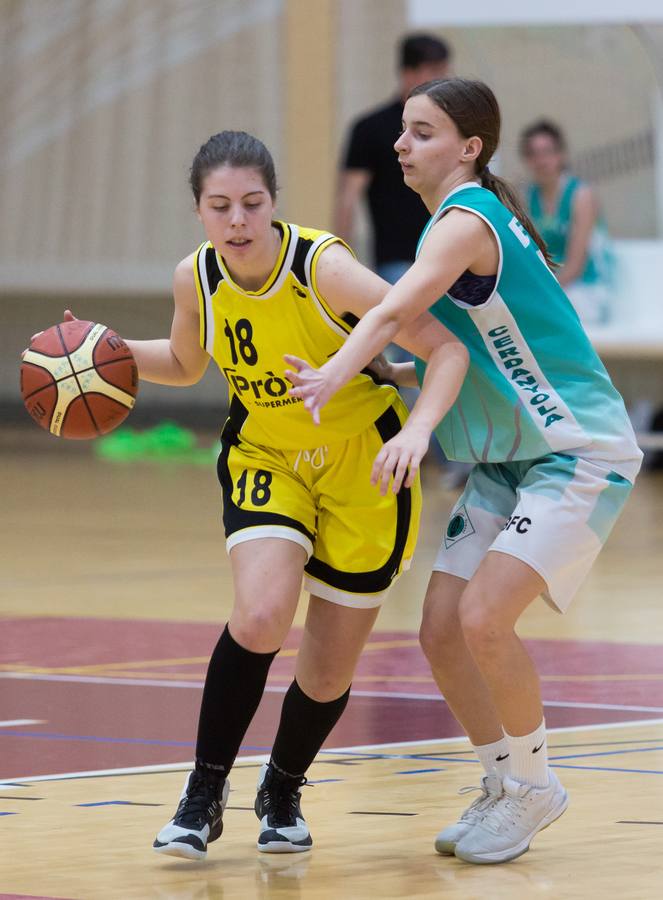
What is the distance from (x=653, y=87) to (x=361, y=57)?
11.2ft

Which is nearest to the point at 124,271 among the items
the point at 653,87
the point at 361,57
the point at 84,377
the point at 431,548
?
the point at 361,57

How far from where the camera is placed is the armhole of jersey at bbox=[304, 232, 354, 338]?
4.18 meters

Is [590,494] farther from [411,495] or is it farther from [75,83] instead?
[75,83]

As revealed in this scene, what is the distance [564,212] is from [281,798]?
8960 mm

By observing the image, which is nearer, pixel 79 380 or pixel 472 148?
pixel 472 148

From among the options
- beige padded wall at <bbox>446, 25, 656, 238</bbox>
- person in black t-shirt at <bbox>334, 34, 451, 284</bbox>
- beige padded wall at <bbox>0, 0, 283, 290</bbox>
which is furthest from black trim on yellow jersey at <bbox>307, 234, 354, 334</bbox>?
beige padded wall at <bbox>0, 0, 283, 290</bbox>

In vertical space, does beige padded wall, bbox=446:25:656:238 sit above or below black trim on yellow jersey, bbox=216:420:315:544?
above

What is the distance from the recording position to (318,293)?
4176 mm

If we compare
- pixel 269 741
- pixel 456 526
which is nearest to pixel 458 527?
pixel 456 526

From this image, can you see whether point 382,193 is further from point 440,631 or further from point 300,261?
point 440,631

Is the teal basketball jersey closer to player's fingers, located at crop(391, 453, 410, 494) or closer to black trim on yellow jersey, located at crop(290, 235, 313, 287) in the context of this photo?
black trim on yellow jersey, located at crop(290, 235, 313, 287)

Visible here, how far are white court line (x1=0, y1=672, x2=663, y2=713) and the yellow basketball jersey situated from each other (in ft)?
5.99

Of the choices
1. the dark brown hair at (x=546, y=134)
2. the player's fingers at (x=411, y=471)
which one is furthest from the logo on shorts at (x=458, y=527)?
the dark brown hair at (x=546, y=134)

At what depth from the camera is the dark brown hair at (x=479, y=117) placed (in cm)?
412
